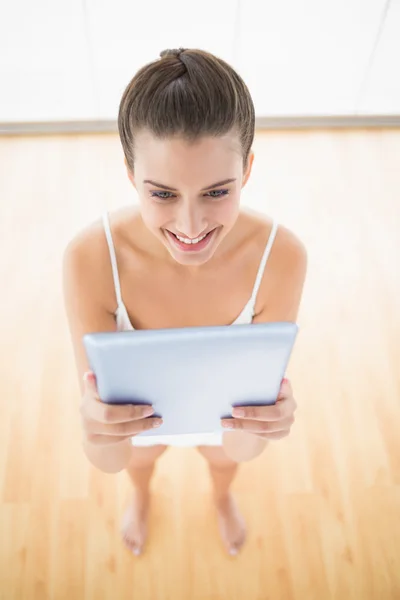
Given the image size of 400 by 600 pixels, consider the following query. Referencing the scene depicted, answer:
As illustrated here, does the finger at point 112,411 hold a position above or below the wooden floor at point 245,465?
above

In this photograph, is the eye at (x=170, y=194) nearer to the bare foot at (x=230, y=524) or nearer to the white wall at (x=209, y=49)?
the bare foot at (x=230, y=524)

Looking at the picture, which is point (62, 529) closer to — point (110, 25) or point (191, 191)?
point (191, 191)

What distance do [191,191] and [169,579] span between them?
1.24 meters

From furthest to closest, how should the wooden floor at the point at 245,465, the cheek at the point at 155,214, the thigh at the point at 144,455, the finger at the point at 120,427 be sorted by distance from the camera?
the wooden floor at the point at 245,465
the thigh at the point at 144,455
the finger at the point at 120,427
the cheek at the point at 155,214

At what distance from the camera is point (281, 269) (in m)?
1.19

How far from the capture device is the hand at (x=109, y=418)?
3.18 feet

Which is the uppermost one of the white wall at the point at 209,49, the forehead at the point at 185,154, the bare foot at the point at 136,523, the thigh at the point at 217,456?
the forehead at the point at 185,154

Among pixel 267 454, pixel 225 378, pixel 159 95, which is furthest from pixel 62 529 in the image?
pixel 159 95

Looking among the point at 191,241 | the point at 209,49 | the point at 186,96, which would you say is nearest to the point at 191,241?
the point at 191,241

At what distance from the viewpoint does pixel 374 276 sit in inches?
93.6

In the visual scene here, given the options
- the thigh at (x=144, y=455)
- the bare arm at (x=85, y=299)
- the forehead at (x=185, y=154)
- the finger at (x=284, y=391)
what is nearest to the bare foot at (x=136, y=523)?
the thigh at (x=144, y=455)

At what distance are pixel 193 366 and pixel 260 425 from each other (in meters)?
0.24

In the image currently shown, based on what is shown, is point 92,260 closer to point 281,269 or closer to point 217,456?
point 281,269

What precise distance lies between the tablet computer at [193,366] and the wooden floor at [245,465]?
30.0 inches
